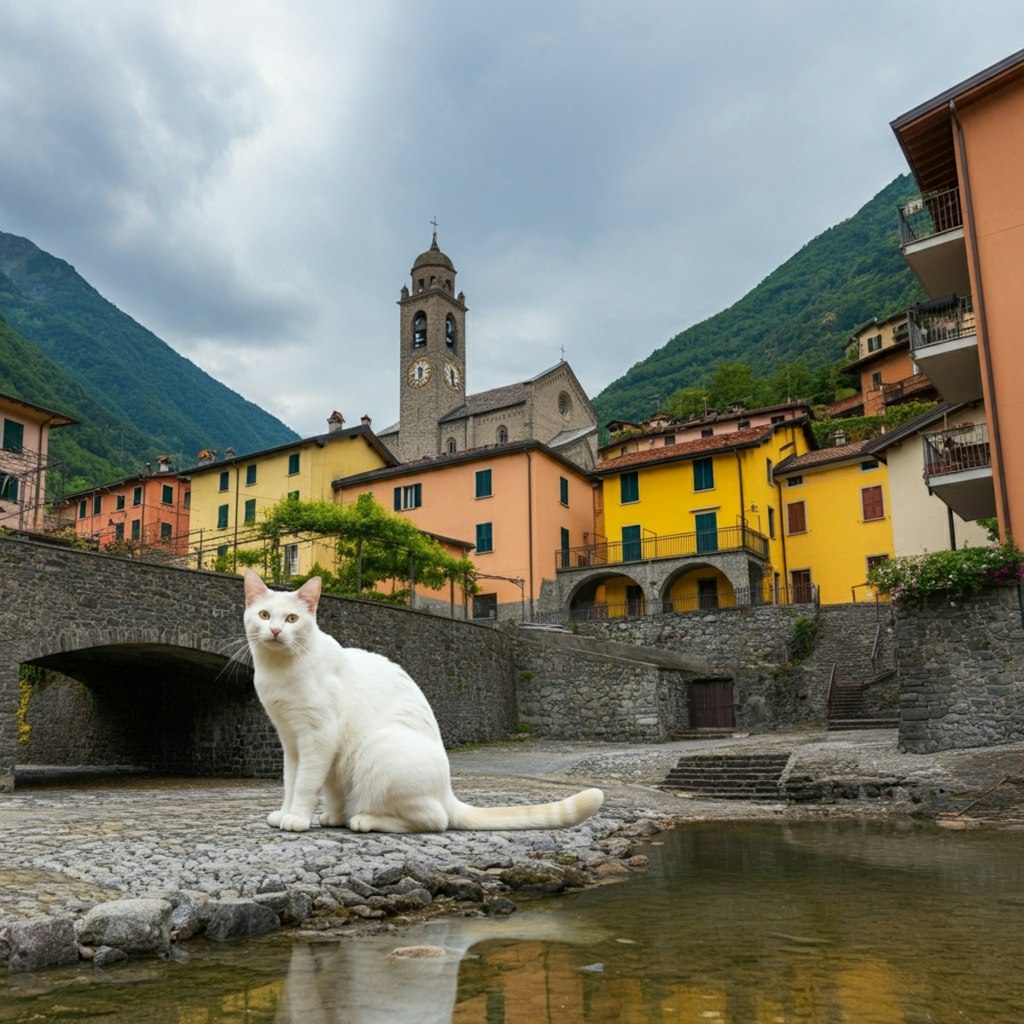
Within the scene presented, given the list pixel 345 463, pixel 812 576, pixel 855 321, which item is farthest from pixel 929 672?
pixel 855 321

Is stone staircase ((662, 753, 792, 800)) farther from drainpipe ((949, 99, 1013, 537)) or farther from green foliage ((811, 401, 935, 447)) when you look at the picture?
green foliage ((811, 401, 935, 447))

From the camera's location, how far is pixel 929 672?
14430 millimetres

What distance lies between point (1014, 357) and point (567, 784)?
38.3 ft

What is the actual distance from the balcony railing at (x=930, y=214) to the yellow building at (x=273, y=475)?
26.8 metres

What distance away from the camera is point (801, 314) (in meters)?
87.2

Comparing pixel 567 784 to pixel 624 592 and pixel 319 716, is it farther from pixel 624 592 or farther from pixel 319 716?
pixel 624 592

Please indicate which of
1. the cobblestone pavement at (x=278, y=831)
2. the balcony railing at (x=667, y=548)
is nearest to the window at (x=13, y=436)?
the cobblestone pavement at (x=278, y=831)

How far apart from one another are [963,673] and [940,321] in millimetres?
8282

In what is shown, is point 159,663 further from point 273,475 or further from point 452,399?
point 452,399

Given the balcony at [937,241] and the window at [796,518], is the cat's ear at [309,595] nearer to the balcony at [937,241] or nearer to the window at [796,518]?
the balcony at [937,241]

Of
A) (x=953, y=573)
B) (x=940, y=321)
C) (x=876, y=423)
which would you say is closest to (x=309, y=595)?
(x=953, y=573)

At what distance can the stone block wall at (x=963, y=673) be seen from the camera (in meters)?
13.8

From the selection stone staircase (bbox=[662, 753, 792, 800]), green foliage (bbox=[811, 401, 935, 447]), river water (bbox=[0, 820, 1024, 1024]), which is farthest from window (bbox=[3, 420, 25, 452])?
green foliage (bbox=[811, 401, 935, 447])

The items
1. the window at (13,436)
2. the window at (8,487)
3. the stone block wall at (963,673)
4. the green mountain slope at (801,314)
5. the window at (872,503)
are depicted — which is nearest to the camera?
the stone block wall at (963,673)
